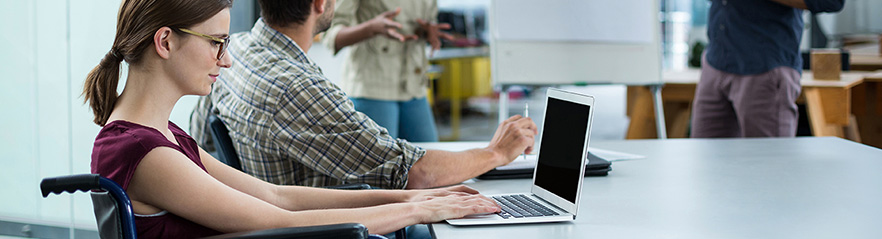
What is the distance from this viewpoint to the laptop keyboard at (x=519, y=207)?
4.18ft

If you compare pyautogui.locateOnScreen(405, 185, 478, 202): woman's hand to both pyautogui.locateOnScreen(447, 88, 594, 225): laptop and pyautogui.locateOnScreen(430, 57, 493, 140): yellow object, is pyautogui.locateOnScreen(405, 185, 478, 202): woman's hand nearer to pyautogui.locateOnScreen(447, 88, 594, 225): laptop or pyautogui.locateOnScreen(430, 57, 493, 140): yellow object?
pyautogui.locateOnScreen(447, 88, 594, 225): laptop

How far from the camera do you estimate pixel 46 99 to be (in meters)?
2.60

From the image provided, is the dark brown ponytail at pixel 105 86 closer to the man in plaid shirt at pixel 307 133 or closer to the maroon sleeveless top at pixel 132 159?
the maroon sleeveless top at pixel 132 159

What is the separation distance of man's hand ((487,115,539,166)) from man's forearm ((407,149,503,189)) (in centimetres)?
6

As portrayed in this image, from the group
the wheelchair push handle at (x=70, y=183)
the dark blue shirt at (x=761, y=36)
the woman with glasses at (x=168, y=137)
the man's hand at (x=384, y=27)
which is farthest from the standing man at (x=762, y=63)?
the wheelchair push handle at (x=70, y=183)

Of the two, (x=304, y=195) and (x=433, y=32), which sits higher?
(x=433, y=32)

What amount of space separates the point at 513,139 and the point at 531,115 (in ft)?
19.5

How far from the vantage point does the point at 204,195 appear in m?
1.10

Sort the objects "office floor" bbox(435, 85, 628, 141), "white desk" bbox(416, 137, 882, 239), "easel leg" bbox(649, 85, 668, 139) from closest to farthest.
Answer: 1. "white desk" bbox(416, 137, 882, 239)
2. "easel leg" bbox(649, 85, 668, 139)
3. "office floor" bbox(435, 85, 628, 141)

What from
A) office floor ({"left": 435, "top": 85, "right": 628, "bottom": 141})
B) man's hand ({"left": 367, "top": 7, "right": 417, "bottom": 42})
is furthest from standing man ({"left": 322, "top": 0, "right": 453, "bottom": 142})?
office floor ({"left": 435, "top": 85, "right": 628, "bottom": 141})

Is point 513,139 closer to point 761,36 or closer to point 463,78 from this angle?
point 761,36

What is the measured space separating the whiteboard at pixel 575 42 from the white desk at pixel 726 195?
128 cm

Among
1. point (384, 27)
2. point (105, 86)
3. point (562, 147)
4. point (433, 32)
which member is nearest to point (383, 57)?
point (433, 32)

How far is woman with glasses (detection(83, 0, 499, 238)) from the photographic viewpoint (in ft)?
3.54
